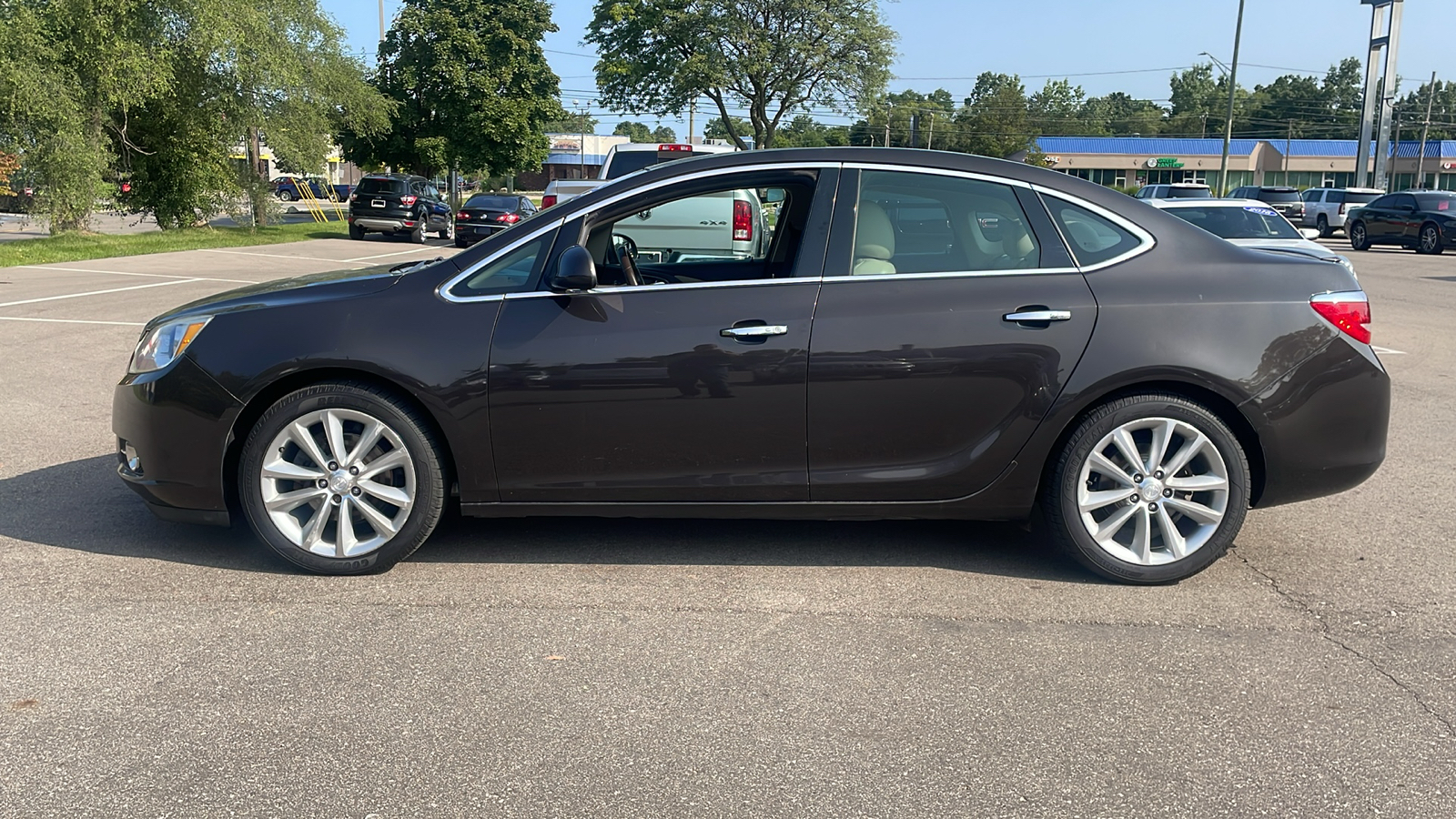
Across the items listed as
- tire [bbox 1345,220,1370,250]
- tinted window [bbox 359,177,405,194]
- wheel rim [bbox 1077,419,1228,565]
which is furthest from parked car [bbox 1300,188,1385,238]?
wheel rim [bbox 1077,419,1228,565]

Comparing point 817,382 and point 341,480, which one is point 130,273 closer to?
point 341,480

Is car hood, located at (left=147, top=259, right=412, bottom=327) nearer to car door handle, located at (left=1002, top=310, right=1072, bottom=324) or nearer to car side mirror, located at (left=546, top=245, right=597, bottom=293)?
car side mirror, located at (left=546, top=245, right=597, bottom=293)

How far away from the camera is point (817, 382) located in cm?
440

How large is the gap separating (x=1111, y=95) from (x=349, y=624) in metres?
169

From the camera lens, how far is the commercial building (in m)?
84.9

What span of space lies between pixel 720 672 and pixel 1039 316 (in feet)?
6.04

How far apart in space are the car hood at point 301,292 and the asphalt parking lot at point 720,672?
3.35 ft

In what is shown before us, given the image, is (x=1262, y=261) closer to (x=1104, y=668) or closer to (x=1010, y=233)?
(x=1010, y=233)

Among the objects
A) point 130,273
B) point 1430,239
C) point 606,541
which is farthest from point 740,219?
point 1430,239

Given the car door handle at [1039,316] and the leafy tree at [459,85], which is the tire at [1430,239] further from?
the car door handle at [1039,316]

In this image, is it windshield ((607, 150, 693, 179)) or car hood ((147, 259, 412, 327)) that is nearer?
car hood ((147, 259, 412, 327))

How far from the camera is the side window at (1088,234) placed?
180 inches

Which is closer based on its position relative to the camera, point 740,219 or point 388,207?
point 740,219

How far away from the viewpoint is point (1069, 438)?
4539 millimetres
